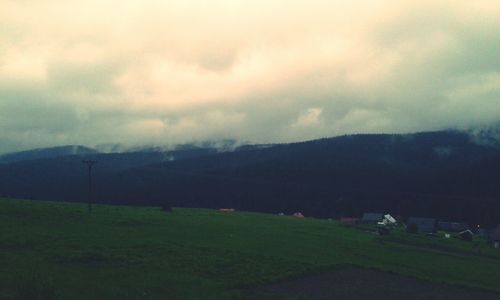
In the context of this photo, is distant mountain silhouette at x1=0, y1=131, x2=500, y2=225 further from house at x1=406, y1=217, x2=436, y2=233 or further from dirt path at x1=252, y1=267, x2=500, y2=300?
dirt path at x1=252, y1=267, x2=500, y2=300

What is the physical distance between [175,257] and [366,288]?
54.1 ft

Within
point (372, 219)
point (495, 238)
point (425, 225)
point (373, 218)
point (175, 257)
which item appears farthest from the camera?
point (373, 218)

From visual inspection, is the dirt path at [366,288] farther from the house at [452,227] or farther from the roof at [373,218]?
the house at [452,227]

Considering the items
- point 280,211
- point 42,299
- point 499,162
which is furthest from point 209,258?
point 499,162

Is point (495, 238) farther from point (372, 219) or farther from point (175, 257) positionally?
point (175, 257)

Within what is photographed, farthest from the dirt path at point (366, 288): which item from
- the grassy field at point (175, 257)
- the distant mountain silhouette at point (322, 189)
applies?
the distant mountain silhouette at point (322, 189)

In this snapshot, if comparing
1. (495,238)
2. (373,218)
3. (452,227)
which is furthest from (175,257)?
(452,227)

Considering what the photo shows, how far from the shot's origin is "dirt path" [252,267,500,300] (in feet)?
117

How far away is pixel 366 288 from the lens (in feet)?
128

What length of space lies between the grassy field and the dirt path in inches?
69.4

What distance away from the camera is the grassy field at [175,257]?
3075 cm

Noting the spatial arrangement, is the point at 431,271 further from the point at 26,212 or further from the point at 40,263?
the point at 26,212

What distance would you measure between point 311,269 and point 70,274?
21.1 m

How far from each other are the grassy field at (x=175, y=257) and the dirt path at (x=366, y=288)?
1764mm
